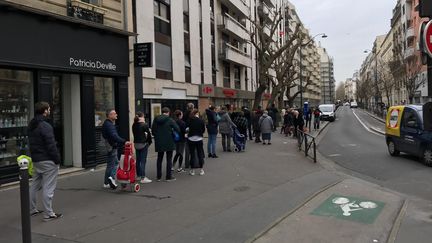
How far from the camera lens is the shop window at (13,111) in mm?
9141

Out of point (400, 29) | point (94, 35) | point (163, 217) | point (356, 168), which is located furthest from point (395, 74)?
point (163, 217)

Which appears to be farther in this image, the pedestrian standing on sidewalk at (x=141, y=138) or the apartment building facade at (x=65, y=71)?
the apartment building facade at (x=65, y=71)

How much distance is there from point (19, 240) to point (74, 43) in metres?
6.63

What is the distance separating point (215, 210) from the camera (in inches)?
266

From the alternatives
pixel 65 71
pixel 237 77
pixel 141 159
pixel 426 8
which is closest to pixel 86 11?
pixel 65 71

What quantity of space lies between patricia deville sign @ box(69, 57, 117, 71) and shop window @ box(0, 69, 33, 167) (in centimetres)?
123

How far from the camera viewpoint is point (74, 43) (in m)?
10.8

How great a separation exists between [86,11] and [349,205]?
8293 millimetres

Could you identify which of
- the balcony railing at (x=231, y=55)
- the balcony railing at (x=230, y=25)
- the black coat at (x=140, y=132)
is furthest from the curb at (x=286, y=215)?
the balcony railing at (x=230, y=25)

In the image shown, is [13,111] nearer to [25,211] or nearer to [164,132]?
[164,132]

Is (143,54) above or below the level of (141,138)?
above

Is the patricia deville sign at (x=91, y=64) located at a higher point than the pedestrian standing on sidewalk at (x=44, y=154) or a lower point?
higher

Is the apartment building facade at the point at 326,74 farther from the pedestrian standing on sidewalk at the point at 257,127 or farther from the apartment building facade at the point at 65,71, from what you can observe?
the apartment building facade at the point at 65,71

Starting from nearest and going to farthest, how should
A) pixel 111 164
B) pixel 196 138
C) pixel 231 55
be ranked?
pixel 111 164 < pixel 196 138 < pixel 231 55
